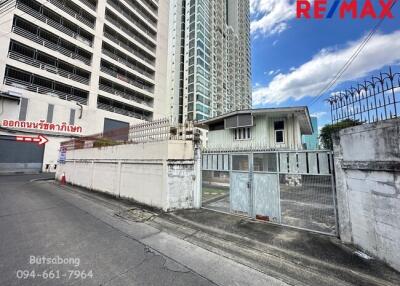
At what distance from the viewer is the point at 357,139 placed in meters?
4.63

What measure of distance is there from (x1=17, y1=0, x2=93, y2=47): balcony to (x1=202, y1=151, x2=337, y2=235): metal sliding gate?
27.4 m

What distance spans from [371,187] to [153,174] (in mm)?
7370

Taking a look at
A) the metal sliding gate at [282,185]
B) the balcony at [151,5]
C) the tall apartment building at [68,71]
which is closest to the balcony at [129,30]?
the tall apartment building at [68,71]

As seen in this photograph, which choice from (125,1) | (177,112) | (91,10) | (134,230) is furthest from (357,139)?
(177,112)

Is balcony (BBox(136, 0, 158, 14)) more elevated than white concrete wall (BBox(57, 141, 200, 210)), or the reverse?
balcony (BBox(136, 0, 158, 14))

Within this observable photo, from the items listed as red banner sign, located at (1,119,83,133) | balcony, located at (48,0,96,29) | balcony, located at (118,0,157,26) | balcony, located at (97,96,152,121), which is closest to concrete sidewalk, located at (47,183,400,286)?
red banner sign, located at (1,119,83,133)

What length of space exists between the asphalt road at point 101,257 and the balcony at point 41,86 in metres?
20.1

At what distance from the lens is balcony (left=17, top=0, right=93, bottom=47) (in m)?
20.3

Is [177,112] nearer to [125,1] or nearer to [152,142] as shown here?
[125,1]

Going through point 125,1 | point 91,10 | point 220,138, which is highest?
point 125,1

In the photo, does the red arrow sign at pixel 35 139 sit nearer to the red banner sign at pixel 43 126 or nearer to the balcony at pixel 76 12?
the red banner sign at pixel 43 126

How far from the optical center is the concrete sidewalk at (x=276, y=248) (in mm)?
3533

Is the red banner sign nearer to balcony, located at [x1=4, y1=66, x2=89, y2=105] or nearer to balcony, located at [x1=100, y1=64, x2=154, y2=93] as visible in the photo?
balcony, located at [x1=4, y1=66, x2=89, y2=105]

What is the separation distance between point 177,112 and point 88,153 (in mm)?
34812
